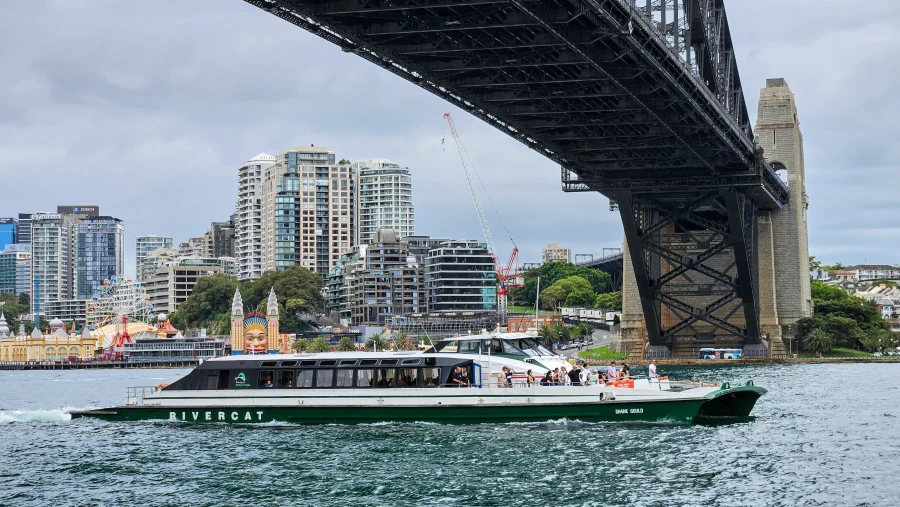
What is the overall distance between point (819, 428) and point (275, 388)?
46.9ft

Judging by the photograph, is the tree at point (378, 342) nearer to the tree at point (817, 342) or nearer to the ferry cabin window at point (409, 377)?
the tree at point (817, 342)

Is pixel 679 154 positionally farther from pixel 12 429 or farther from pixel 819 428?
pixel 12 429

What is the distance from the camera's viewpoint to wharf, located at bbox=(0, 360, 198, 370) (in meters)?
131

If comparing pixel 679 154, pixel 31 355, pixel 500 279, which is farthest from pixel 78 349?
pixel 679 154

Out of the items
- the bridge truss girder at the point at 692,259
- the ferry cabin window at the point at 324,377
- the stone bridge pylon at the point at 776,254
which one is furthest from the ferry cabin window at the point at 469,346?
the stone bridge pylon at the point at 776,254

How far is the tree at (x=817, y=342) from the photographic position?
77688 mm

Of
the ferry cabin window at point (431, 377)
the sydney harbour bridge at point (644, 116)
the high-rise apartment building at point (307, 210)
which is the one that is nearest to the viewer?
the ferry cabin window at point (431, 377)

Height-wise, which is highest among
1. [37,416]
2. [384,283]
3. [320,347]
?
[384,283]

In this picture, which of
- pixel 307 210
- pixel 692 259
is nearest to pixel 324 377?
pixel 692 259

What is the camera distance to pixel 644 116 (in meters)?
48.5

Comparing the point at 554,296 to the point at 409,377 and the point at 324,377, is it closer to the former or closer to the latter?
the point at 324,377

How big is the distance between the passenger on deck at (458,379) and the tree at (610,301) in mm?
101881

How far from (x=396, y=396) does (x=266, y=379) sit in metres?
3.85

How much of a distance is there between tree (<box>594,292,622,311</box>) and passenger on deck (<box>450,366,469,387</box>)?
102 metres
